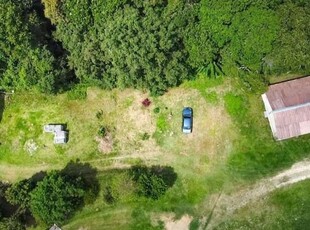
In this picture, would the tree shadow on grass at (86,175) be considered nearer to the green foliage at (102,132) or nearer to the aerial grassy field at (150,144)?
the aerial grassy field at (150,144)

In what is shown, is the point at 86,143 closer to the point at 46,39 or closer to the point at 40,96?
the point at 40,96

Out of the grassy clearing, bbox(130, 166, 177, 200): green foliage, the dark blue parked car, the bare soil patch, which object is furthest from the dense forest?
the bare soil patch

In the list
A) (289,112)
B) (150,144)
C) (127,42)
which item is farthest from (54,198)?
(289,112)

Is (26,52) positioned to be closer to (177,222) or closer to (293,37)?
(177,222)

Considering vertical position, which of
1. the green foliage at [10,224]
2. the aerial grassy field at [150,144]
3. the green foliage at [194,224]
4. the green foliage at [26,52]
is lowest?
the green foliage at [194,224]

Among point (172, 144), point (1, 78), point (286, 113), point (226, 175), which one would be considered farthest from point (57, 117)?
point (286, 113)

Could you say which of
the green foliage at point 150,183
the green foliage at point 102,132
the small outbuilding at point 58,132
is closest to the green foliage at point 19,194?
the small outbuilding at point 58,132

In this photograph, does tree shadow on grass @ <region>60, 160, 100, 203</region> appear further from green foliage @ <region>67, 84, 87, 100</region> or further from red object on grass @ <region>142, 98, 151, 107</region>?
red object on grass @ <region>142, 98, 151, 107</region>

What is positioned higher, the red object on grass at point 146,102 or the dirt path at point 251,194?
the red object on grass at point 146,102
